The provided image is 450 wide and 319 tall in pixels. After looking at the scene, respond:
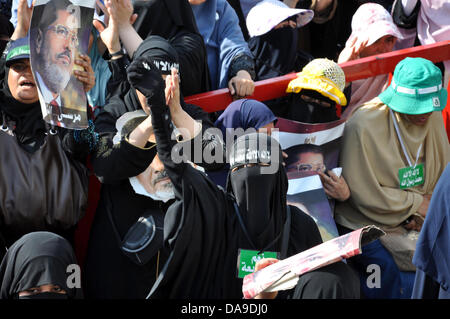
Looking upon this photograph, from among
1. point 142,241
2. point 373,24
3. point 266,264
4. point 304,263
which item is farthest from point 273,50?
point 304,263

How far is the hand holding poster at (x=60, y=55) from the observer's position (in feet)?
12.2

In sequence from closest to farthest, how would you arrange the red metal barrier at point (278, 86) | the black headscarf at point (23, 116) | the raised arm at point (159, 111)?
the raised arm at point (159, 111), the black headscarf at point (23, 116), the red metal barrier at point (278, 86)

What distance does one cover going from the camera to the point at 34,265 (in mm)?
3457

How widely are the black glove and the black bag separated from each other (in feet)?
2.34

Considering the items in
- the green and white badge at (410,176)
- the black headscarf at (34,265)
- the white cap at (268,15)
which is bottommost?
the green and white badge at (410,176)

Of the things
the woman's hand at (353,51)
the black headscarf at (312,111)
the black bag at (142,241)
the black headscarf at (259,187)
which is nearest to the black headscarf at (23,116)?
the black bag at (142,241)

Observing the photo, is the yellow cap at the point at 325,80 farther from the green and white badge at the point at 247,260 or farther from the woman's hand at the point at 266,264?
the woman's hand at the point at 266,264

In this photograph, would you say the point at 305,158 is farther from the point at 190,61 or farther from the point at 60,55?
the point at 60,55

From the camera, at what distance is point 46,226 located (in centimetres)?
385

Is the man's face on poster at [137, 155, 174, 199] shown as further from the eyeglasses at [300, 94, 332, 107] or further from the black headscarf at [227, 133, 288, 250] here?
the eyeglasses at [300, 94, 332, 107]

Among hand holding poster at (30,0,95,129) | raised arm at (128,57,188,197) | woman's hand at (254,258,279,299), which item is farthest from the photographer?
hand holding poster at (30,0,95,129)

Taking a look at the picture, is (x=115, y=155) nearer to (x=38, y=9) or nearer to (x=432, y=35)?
(x=38, y=9)

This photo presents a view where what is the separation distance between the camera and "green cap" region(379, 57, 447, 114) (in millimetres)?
4719

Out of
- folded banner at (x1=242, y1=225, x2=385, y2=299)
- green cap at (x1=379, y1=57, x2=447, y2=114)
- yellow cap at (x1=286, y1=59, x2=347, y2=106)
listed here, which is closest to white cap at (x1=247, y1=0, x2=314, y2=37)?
yellow cap at (x1=286, y1=59, x2=347, y2=106)
